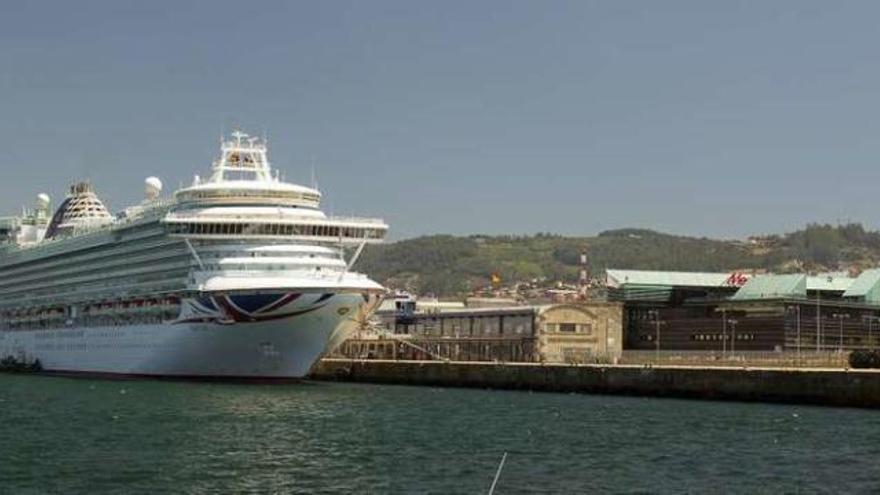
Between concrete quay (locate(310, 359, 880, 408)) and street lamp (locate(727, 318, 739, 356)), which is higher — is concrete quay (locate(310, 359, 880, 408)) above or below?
below

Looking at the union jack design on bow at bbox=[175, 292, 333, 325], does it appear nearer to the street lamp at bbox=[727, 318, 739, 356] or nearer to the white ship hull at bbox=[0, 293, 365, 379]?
the white ship hull at bbox=[0, 293, 365, 379]

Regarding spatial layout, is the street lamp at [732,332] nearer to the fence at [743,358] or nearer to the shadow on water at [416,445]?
the fence at [743,358]

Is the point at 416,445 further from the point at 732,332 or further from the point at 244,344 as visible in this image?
the point at 732,332

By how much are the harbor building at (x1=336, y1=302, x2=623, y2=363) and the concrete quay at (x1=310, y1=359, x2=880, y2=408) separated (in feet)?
66.0

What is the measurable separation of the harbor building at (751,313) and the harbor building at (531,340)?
16.4ft

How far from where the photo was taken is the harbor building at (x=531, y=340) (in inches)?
5891

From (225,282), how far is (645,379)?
31.4 metres

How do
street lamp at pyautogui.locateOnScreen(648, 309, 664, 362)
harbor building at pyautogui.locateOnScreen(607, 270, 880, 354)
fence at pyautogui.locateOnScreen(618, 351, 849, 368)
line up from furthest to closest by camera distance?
street lamp at pyautogui.locateOnScreen(648, 309, 664, 362) < harbor building at pyautogui.locateOnScreen(607, 270, 880, 354) < fence at pyautogui.locateOnScreen(618, 351, 849, 368)

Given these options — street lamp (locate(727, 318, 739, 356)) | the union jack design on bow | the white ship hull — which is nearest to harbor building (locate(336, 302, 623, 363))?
street lamp (locate(727, 318, 739, 356))

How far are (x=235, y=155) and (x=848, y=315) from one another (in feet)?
240

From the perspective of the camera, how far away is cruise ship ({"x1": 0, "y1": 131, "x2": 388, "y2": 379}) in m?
97.2

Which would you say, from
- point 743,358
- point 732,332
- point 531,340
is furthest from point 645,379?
point 531,340

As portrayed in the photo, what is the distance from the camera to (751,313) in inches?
5630

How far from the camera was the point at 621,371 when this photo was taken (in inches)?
3996
